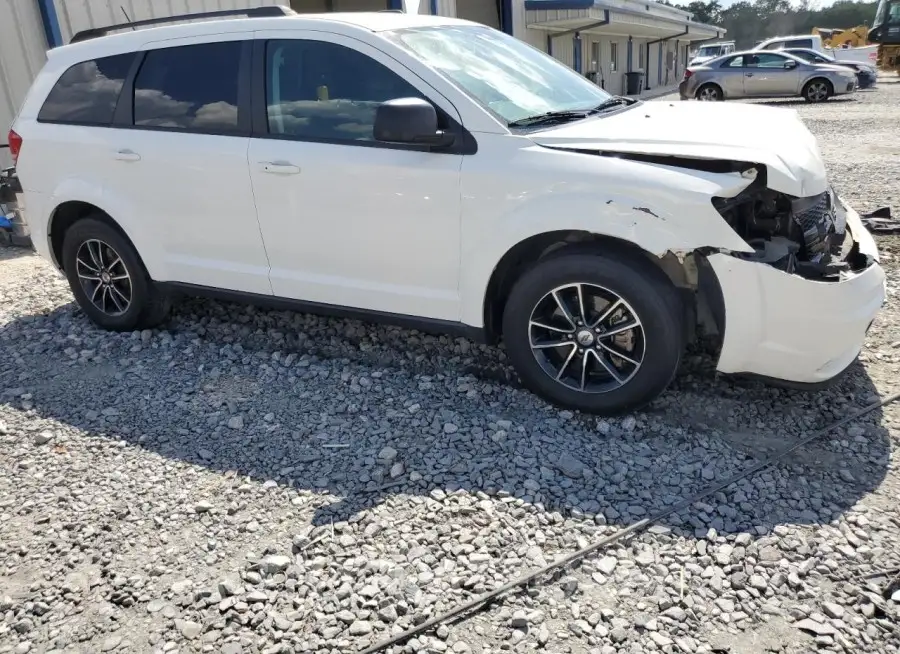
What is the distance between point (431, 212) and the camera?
3.83 meters

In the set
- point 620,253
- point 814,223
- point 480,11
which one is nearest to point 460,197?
point 620,253

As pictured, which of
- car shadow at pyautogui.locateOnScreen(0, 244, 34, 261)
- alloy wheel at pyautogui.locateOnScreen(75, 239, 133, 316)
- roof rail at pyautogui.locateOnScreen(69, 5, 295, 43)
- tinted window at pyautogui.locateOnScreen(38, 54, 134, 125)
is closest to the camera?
roof rail at pyautogui.locateOnScreen(69, 5, 295, 43)

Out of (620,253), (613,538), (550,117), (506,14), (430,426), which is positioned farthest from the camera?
(506,14)

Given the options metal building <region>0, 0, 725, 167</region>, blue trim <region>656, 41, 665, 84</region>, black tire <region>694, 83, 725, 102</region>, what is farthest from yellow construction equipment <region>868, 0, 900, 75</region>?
blue trim <region>656, 41, 665, 84</region>

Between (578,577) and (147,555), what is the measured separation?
5.67ft

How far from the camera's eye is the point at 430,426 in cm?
384

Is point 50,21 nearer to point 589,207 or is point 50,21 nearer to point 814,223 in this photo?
point 589,207

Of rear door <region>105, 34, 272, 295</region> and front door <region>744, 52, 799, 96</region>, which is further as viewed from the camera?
front door <region>744, 52, 799, 96</region>

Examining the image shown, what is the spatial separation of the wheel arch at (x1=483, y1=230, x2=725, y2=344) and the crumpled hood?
0.44 meters

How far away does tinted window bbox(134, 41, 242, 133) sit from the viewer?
4379mm

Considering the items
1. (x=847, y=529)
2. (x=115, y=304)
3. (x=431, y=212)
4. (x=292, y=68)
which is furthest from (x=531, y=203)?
(x=115, y=304)

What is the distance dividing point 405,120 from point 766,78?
22060 mm

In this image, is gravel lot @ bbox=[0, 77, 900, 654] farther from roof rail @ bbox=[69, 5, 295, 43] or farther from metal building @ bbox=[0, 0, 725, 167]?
metal building @ bbox=[0, 0, 725, 167]

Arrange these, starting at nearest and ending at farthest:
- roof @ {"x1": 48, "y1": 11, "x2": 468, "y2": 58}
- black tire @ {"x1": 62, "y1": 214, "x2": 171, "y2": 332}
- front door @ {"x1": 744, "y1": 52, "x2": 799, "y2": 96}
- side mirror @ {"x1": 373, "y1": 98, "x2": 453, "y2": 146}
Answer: side mirror @ {"x1": 373, "y1": 98, "x2": 453, "y2": 146}
roof @ {"x1": 48, "y1": 11, "x2": 468, "y2": 58}
black tire @ {"x1": 62, "y1": 214, "x2": 171, "y2": 332}
front door @ {"x1": 744, "y1": 52, "x2": 799, "y2": 96}
